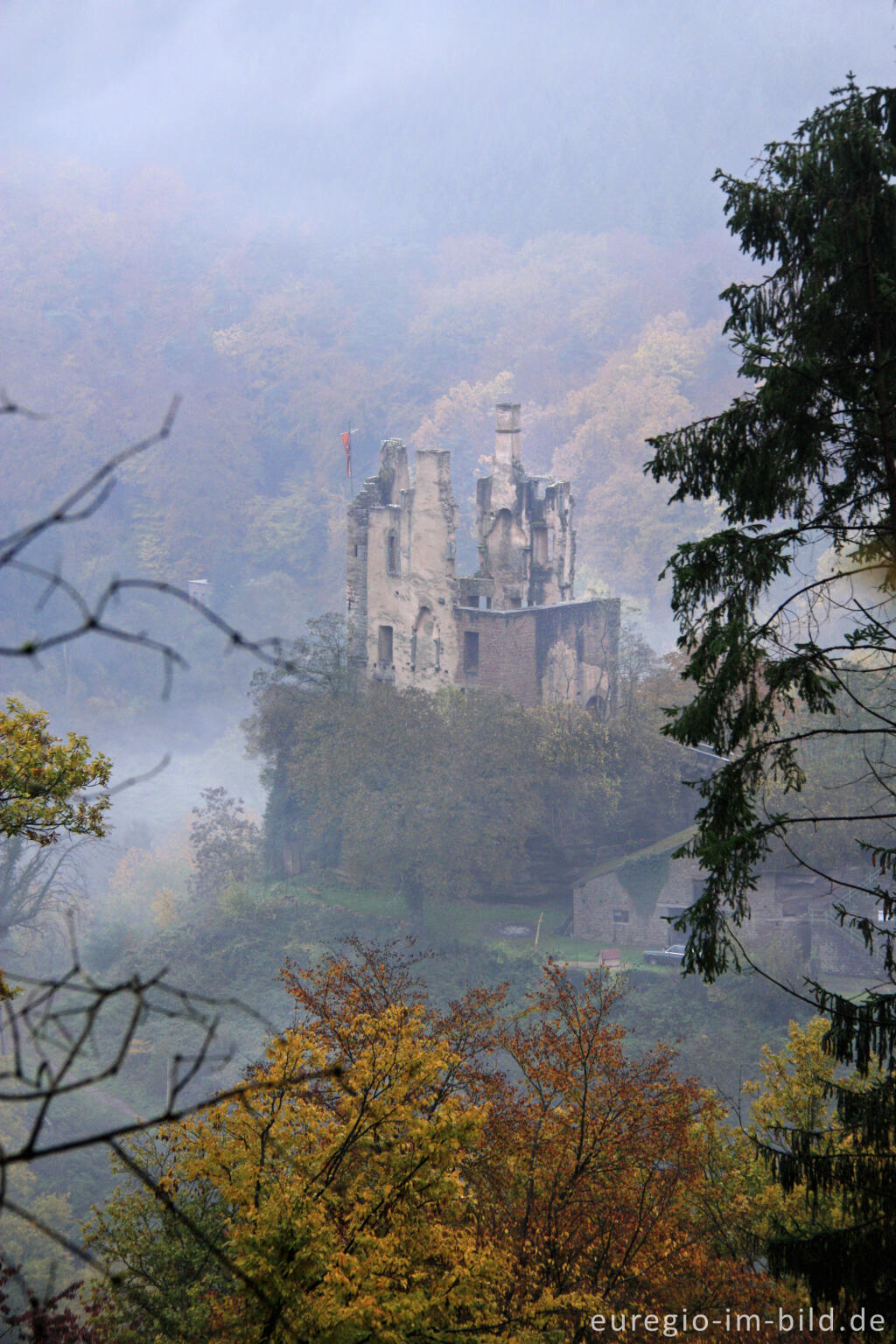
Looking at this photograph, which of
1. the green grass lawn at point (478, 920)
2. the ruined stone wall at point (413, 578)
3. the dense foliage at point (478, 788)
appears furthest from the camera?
the ruined stone wall at point (413, 578)

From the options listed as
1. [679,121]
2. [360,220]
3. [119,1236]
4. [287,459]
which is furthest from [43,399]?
[119,1236]

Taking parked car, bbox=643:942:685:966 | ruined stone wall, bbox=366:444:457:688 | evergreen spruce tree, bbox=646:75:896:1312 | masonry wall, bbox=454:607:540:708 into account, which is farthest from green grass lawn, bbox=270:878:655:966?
evergreen spruce tree, bbox=646:75:896:1312

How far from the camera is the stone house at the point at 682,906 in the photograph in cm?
2973

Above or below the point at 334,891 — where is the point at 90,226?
above

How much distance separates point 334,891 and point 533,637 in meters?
9.92

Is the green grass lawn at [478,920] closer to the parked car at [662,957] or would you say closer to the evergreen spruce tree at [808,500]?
the parked car at [662,957]

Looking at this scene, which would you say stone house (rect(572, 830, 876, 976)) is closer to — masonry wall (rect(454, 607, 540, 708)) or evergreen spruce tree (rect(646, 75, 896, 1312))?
masonry wall (rect(454, 607, 540, 708))

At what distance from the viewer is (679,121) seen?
293 ft

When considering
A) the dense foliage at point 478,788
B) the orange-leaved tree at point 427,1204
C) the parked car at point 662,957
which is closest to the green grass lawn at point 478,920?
the parked car at point 662,957

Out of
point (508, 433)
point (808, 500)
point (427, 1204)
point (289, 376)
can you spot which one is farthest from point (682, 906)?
point (289, 376)

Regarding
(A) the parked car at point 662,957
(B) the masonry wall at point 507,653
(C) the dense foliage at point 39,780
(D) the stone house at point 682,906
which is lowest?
(A) the parked car at point 662,957

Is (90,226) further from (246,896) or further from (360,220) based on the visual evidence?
(246,896)

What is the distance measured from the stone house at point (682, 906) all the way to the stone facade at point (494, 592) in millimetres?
6109

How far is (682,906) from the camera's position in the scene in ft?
104
